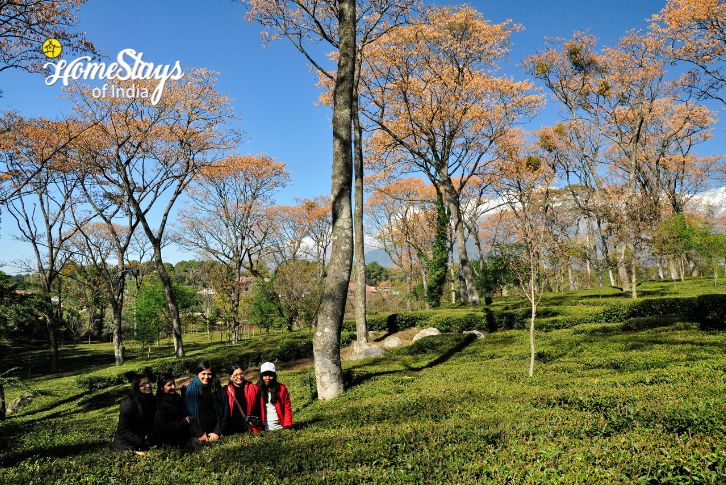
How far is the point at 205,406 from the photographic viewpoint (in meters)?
5.46

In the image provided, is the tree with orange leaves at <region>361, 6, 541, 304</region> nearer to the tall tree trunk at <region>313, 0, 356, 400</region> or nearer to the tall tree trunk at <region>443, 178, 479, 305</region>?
the tall tree trunk at <region>443, 178, 479, 305</region>

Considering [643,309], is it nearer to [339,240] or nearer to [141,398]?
[339,240]

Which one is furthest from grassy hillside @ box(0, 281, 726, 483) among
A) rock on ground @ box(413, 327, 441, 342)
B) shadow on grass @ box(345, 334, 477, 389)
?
rock on ground @ box(413, 327, 441, 342)

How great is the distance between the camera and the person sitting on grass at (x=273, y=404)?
5.68 metres

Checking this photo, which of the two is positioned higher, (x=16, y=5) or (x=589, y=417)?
(x=16, y=5)

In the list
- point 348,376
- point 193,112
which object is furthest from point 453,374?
point 193,112

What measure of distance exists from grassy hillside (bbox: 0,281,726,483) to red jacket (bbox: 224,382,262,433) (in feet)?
2.46

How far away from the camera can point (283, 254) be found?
40.0 metres

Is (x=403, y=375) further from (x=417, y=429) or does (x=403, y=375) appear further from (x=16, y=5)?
(x=16, y=5)

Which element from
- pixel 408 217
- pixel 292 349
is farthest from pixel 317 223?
pixel 292 349

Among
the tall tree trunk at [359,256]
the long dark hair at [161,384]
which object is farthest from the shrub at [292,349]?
the long dark hair at [161,384]

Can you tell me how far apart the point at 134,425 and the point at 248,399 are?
1408 mm

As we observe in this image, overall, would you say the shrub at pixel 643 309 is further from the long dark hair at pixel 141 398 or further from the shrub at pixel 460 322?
the long dark hair at pixel 141 398

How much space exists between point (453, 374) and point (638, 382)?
3.83 metres
